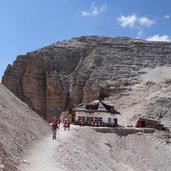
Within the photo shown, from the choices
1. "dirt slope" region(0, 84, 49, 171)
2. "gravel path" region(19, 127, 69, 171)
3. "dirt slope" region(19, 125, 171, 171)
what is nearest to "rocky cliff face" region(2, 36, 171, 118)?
"dirt slope" region(19, 125, 171, 171)

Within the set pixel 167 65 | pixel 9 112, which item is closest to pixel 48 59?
pixel 167 65


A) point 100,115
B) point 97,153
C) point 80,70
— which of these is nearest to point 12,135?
point 97,153

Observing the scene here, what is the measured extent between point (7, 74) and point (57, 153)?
76.6 metres

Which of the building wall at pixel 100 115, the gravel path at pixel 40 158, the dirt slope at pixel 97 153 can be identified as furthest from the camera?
the building wall at pixel 100 115

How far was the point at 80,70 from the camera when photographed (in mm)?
98625

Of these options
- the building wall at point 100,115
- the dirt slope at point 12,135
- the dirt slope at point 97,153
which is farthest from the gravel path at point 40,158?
the building wall at point 100,115

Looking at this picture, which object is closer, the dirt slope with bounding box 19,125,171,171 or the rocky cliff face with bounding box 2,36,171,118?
the dirt slope with bounding box 19,125,171,171

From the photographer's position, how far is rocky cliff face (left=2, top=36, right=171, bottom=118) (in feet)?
295

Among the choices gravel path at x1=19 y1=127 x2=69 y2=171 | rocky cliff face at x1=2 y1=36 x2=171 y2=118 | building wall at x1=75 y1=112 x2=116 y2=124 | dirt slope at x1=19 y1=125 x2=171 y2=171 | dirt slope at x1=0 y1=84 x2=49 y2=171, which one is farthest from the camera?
rocky cliff face at x1=2 y1=36 x2=171 y2=118

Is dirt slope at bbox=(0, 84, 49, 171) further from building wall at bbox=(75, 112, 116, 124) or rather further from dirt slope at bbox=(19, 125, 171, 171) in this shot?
building wall at bbox=(75, 112, 116, 124)

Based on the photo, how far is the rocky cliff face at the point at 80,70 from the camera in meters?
90.1

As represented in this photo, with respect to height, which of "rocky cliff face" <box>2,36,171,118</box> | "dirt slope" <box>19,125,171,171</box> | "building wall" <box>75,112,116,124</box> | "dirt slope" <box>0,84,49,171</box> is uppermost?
"rocky cliff face" <box>2,36,171,118</box>

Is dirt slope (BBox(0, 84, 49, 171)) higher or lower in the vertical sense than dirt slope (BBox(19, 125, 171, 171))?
higher

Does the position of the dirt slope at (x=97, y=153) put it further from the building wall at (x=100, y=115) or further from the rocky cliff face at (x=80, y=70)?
the rocky cliff face at (x=80, y=70)
